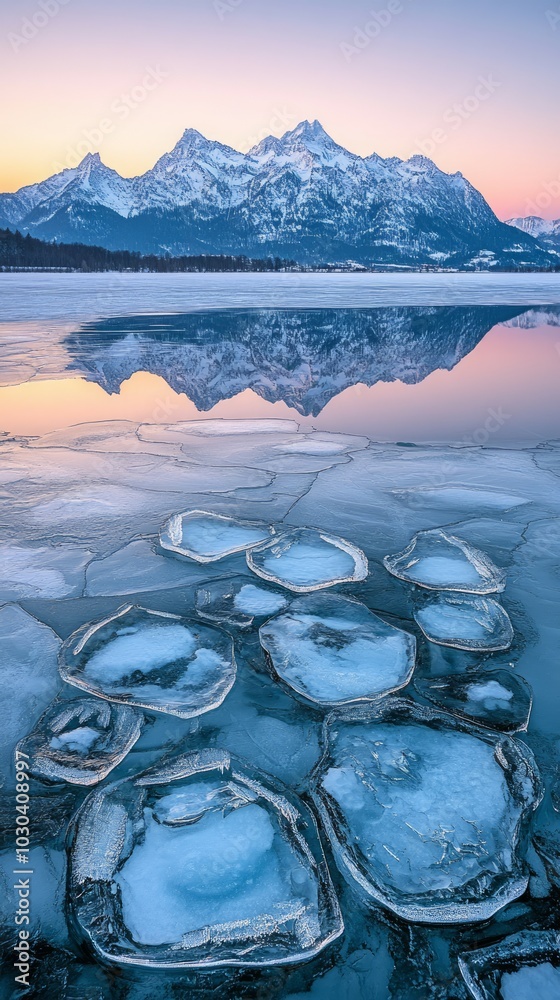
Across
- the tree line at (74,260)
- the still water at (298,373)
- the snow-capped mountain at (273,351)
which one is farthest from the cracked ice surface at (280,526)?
the tree line at (74,260)

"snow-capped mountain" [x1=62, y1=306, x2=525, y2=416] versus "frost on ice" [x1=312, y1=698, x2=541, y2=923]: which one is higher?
"snow-capped mountain" [x1=62, y1=306, x2=525, y2=416]

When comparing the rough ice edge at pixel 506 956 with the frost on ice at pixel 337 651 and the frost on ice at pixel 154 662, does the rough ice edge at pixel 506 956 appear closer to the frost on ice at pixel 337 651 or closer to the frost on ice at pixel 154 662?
the frost on ice at pixel 337 651

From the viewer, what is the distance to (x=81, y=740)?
2.54m

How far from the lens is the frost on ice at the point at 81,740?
2.39 meters

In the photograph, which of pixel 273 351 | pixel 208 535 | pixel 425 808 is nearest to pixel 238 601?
pixel 208 535

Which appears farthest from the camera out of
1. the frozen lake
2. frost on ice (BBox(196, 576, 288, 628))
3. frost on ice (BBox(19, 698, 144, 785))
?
frost on ice (BBox(196, 576, 288, 628))

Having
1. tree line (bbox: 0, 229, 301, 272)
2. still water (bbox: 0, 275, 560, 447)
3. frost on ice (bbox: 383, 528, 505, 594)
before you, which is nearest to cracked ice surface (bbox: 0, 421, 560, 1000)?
frost on ice (bbox: 383, 528, 505, 594)

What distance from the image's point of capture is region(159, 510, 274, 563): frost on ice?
4.29m

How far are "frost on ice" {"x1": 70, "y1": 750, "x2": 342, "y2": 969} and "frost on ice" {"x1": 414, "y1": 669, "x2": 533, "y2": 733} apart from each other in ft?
3.27

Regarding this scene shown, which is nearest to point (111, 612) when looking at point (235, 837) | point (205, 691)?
point (205, 691)

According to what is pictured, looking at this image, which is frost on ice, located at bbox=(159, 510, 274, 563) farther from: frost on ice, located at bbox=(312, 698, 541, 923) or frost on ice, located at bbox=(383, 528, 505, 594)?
frost on ice, located at bbox=(312, 698, 541, 923)

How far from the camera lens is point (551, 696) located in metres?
2.79

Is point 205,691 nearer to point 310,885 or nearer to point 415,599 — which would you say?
point 310,885

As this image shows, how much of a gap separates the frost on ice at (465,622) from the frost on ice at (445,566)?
5.4 inches
